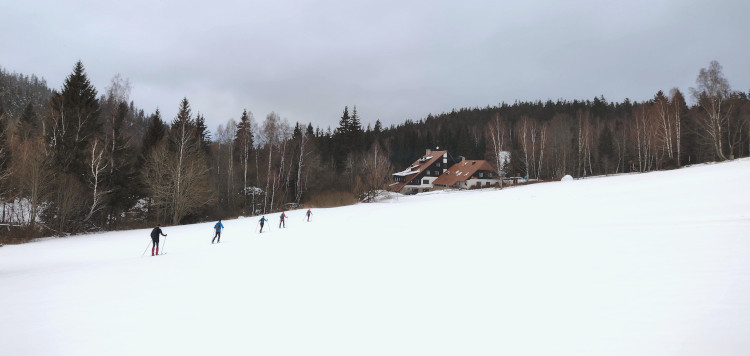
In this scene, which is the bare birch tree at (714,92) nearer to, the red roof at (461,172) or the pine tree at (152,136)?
the red roof at (461,172)

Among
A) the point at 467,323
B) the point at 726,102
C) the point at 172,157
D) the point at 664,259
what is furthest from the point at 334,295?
the point at 726,102

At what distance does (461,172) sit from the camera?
69812 mm

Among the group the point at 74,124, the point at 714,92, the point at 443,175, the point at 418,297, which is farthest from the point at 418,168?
the point at 418,297

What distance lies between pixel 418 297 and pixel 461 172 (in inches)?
2534

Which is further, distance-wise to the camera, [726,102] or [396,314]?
[726,102]

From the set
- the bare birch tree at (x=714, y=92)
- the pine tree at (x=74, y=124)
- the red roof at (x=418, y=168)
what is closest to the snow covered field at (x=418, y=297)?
the pine tree at (x=74, y=124)

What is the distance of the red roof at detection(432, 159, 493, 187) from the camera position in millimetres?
67019

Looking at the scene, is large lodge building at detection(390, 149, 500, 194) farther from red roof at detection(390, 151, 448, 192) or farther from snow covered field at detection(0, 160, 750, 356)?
snow covered field at detection(0, 160, 750, 356)

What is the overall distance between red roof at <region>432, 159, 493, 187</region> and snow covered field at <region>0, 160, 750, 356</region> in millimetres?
51031

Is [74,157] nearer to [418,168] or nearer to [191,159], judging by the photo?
[191,159]

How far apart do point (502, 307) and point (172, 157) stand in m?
37.0

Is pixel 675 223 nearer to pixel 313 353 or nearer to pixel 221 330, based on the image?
pixel 313 353

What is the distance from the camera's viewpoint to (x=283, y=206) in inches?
1799

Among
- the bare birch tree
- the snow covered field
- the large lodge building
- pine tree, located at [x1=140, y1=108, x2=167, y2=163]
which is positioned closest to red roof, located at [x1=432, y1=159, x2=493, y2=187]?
the large lodge building
